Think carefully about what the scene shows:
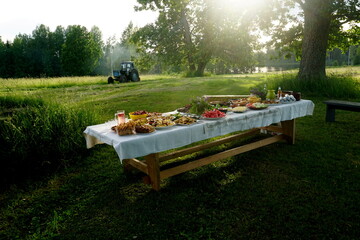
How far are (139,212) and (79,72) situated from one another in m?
49.2

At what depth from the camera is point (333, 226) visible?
274 cm

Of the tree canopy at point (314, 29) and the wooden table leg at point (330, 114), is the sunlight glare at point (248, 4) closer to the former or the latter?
the tree canopy at point (314, 29)

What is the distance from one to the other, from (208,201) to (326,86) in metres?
8.90

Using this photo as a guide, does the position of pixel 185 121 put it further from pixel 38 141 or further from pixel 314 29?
pixel 314 29

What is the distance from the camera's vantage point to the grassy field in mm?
2795

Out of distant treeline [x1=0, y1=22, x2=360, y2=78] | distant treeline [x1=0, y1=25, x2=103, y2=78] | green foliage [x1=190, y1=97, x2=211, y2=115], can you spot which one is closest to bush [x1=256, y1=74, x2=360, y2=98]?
green foliage [x1=190, y1=97, x2=211, y2=115]

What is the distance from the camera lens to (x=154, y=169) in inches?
136

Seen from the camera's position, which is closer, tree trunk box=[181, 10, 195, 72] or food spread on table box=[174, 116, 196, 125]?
food spread on table box=[174, 116, 196, 125]

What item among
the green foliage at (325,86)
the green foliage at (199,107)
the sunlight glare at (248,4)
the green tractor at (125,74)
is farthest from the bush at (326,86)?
the green tractor at (125,74)

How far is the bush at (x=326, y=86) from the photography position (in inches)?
382

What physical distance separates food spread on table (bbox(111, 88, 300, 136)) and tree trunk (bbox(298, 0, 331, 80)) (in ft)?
23.2

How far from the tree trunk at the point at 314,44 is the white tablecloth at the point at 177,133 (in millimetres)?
7512

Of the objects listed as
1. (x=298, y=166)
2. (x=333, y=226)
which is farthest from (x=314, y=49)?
(x=333, y=226)

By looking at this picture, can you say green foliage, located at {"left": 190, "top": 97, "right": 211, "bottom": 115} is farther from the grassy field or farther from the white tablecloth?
the grassy field
